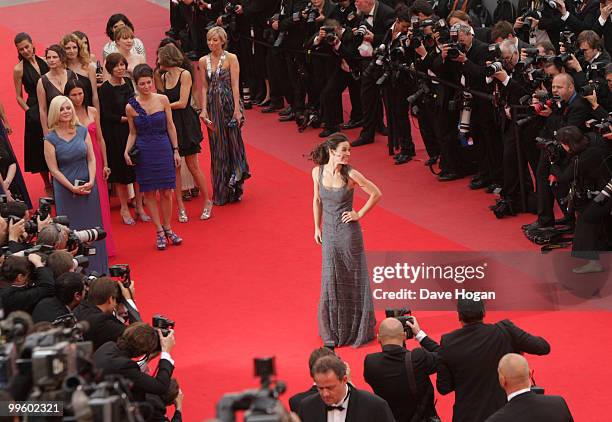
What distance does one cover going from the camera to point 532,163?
10.6 meters

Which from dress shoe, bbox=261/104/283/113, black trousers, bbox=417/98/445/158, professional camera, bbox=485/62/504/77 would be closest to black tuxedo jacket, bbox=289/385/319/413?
professional camera, bbox=485/62/504/77

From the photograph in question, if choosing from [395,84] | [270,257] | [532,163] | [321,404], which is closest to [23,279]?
[321,404]

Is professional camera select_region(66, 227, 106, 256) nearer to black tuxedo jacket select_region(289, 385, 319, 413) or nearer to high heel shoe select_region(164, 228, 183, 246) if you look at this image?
high heel shoe select_region(164, 228, 183, 246)

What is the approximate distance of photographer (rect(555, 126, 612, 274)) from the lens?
9039 millimetres

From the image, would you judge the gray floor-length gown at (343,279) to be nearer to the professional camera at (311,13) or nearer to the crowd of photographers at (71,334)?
the crowd of photographers at (71,334)

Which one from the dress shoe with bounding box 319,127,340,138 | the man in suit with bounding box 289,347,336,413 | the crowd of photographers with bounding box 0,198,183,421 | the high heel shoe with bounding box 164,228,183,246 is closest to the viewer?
the crowd of photographers with bounding box 0,198,183,421

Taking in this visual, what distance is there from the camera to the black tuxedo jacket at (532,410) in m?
5.68

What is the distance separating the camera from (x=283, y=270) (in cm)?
994

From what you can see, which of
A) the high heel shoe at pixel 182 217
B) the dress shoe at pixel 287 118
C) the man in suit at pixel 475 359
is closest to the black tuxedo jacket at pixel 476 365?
the man in suit at pixel 475 359

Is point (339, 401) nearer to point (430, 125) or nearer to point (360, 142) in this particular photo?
point (430, 125)

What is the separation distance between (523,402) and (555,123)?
14.5ft

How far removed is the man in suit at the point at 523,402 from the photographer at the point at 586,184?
138 inches

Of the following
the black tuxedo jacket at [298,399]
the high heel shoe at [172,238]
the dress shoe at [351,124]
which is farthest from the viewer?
the dress shoe at [351,124]

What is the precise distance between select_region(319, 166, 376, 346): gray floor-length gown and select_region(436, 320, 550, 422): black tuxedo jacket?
2.05m
